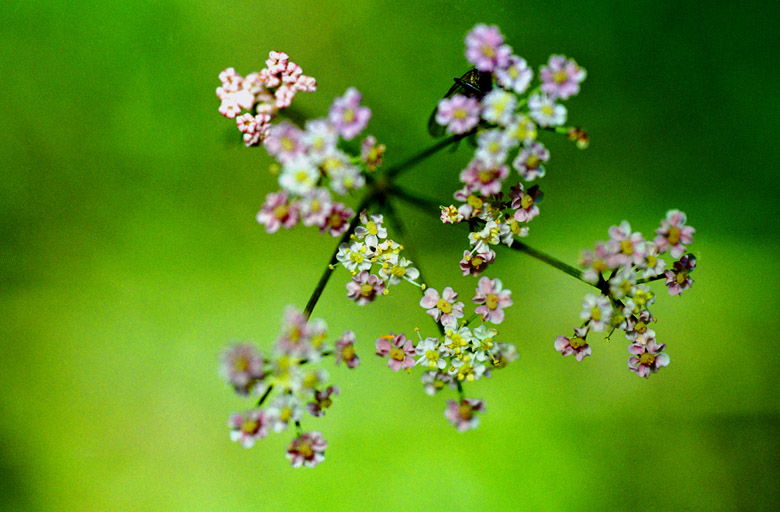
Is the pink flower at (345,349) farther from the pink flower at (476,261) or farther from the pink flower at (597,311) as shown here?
the pink flower at (597,311)

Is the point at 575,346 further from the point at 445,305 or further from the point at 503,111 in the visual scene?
the point at 503,111

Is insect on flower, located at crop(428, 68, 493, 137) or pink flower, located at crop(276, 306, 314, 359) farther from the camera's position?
insect on flower, located at crop(428, 68, 493, 137)

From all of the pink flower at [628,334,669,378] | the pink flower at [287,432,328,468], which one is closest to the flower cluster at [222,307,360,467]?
the pink flower at [287,432,328,468]

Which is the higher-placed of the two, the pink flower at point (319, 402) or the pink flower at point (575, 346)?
the pink flower at point (575, 346)

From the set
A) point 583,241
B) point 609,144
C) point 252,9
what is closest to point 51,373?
point 252,9

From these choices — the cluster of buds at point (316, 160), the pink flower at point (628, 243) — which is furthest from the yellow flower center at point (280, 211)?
the pink flower at point (628, 243)

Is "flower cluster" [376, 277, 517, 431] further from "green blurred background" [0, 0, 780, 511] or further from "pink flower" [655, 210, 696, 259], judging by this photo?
"green blurred background" [0, 0, 780, 511]
